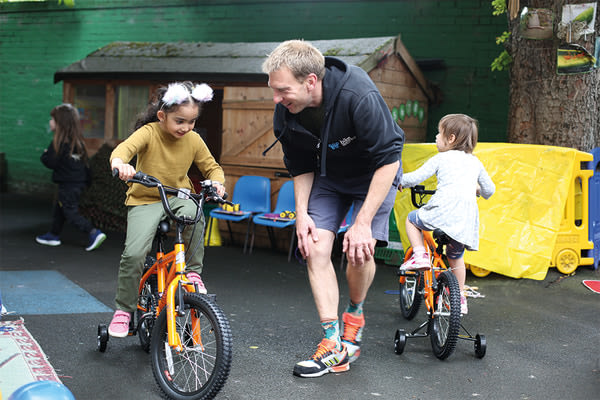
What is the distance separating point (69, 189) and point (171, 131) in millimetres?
4995

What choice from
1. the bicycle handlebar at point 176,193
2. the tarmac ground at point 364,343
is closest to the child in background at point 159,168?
the bicycle handlebar at point 176,193

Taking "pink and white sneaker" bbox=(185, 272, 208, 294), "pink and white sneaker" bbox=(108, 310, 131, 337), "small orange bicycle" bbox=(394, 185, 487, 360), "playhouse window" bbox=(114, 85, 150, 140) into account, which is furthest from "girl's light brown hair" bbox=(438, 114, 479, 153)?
"playhouse window" bbox=(114, 85, 150, 140)

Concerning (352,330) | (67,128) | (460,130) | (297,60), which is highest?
(297,60)

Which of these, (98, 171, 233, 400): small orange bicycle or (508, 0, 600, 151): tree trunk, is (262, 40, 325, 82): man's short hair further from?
(508, 0, 600, 151): tree trunk

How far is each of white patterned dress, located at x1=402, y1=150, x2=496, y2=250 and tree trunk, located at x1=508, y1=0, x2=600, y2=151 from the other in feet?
9.96

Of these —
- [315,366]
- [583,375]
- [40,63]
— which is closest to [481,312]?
[583,375]

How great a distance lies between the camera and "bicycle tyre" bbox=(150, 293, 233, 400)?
3.33 meters

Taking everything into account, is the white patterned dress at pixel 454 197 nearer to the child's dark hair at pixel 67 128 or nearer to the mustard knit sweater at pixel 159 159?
the mustard knit sweater at pixel 159 159

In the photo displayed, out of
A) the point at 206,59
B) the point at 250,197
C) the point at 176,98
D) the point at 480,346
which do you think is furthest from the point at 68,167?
the point at 480,346

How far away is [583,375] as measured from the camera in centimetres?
418

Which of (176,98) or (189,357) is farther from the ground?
(176,98)

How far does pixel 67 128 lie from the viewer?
842 centimetres

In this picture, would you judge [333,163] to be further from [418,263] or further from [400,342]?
[400,342]

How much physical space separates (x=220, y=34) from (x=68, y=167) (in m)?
4.94
